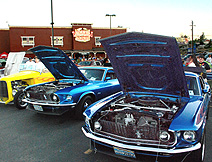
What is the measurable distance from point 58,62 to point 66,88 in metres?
0.95

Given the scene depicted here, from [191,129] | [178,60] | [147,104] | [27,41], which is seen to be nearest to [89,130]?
[147,104]

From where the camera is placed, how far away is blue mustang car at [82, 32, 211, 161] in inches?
103

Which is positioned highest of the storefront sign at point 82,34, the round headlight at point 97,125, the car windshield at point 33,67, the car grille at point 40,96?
the storefront sign at point 82,34

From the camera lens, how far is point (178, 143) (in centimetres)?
257

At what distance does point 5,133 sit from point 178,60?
4160 millimetres

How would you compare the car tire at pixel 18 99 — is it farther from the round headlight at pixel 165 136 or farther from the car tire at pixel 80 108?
the round headlight at pixel 165 136

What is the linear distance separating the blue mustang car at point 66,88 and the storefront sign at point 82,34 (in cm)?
2859

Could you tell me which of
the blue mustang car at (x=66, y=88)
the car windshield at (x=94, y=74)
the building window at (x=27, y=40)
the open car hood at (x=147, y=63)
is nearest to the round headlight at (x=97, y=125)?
the open car hood at (x=147, y=63)

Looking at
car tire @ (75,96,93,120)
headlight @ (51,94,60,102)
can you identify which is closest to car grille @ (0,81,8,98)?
headlight @ (51,94,60,102)

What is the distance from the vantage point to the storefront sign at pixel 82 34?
33781mm

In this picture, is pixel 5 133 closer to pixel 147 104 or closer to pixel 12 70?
pixel 147 104

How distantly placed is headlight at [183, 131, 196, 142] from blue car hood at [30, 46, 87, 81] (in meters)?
3.66

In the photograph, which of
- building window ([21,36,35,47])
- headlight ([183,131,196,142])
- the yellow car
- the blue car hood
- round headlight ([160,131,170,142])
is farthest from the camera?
building window ([21,36,35,47])

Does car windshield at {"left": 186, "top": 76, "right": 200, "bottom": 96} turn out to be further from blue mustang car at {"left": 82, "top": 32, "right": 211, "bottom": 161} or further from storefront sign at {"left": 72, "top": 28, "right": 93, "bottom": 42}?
storefront sign at {"left": 72, "top": 28, "right": 93, "bottom": 42}
